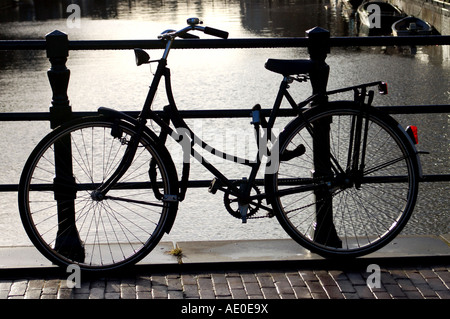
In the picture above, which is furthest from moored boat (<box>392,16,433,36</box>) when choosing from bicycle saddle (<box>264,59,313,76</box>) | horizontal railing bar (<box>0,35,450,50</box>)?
bicycle saddle (<box>264,59,313,76</box>)

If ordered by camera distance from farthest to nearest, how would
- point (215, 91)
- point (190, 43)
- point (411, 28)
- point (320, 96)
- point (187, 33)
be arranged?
point (411, 28), point (215, 91), point (190, 43), point (320, 96), point (187, 33)

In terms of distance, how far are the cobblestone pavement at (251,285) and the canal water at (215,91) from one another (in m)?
2.68

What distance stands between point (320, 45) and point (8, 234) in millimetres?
4166

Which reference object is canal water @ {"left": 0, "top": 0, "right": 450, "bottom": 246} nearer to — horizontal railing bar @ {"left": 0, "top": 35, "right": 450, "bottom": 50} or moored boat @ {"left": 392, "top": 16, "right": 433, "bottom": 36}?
moored boat @ {"left": 392, "top": 16, "right": 433, "bottom": 36}

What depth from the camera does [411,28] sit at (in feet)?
92.3

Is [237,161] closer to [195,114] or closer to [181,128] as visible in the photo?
[181,128]

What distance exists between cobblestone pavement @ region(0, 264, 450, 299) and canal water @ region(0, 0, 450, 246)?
2681 mm

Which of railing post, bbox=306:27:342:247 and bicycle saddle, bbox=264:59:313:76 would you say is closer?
bicycle saddle, bbox=264:59:313:76

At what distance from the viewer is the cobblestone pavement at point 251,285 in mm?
4062

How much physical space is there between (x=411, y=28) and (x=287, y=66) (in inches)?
981

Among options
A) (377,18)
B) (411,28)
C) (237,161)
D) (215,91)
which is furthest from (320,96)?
(377,18)

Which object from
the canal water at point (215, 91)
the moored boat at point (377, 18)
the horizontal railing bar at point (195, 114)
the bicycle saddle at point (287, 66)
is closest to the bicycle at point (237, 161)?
the bicycle saddle at point (287, 66)

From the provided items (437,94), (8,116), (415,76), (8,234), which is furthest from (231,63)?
(8,116)

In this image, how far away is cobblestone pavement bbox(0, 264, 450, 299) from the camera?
13.3 ft
